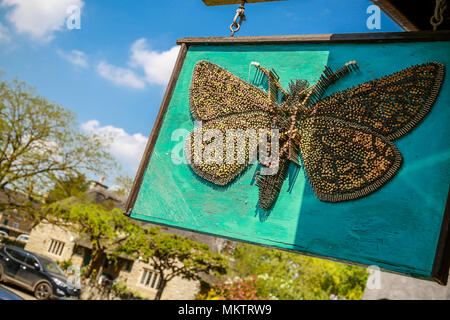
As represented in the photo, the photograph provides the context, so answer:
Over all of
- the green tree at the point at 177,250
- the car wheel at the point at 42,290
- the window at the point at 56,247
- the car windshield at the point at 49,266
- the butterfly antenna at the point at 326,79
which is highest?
the butterfly antenna at the point at 326,79

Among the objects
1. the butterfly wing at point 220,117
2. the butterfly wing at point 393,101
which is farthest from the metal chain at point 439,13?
the butterfly wing at point 220,117

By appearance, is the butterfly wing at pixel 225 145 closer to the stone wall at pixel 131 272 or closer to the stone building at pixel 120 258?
the stone wall at pixel 131 272

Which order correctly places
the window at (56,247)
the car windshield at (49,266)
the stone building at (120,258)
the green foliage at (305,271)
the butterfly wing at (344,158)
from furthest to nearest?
the window at (56,247) < the green foliage at (305,271) < the stone building at (120,258) < the car windshield at (49,266) < the butterfly wing at (344,158)

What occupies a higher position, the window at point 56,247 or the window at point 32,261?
the window at point 32,261

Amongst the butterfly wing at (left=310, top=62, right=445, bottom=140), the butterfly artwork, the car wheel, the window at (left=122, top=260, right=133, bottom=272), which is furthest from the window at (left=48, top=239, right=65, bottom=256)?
the butterfly wing at (left=310, top=62, right=445, bottom=140)

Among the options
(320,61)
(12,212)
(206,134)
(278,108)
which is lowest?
(12,212)

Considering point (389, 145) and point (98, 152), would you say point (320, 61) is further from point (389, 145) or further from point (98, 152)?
point (98, 152)

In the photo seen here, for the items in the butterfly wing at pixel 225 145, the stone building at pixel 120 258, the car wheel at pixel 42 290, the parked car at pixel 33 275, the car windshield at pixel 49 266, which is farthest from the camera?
the stone building at pixel 120 258
